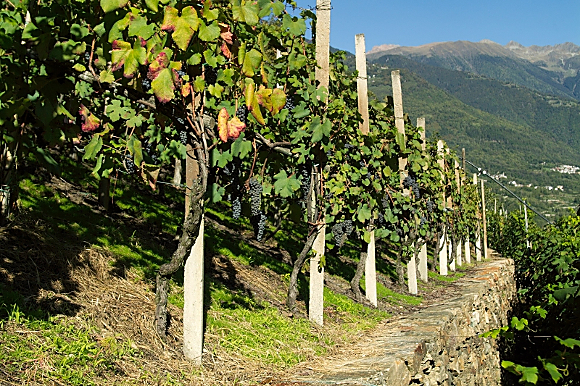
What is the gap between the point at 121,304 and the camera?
4.49 meters

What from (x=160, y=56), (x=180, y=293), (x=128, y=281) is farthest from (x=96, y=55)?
(x=180, y=293)

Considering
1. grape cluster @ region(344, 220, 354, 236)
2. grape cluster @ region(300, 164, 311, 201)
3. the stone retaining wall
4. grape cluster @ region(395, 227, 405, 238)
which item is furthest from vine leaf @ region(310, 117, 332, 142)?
grape cluster @ region(395, 227, 405, 238)

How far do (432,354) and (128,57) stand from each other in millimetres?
4520

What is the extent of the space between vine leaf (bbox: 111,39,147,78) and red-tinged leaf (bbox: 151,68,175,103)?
0.13 m

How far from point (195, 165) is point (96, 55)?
1.07 meters

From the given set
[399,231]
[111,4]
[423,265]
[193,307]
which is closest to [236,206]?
[193,307]

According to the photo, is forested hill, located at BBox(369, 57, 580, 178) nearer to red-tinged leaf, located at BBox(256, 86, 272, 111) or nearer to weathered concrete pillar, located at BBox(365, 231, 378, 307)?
weathered concrete pillar, located at BBox(365, 231, 378, 307)

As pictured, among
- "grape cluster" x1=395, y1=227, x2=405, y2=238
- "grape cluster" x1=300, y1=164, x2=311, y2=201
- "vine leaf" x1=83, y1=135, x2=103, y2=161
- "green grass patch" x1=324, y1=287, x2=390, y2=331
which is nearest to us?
"vine leaf" x1=83, y1=135, x2=103, y2=161

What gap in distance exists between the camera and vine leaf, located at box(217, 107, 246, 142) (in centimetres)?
367

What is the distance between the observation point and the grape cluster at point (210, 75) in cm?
414

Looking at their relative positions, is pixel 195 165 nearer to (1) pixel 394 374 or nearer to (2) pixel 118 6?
(2) pixel 118 6

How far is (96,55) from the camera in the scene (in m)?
4.14

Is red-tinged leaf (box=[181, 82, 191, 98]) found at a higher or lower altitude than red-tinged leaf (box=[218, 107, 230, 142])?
higher

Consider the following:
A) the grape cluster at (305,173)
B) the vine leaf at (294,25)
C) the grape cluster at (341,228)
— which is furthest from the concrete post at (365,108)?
the vine leaf at (294,25)
